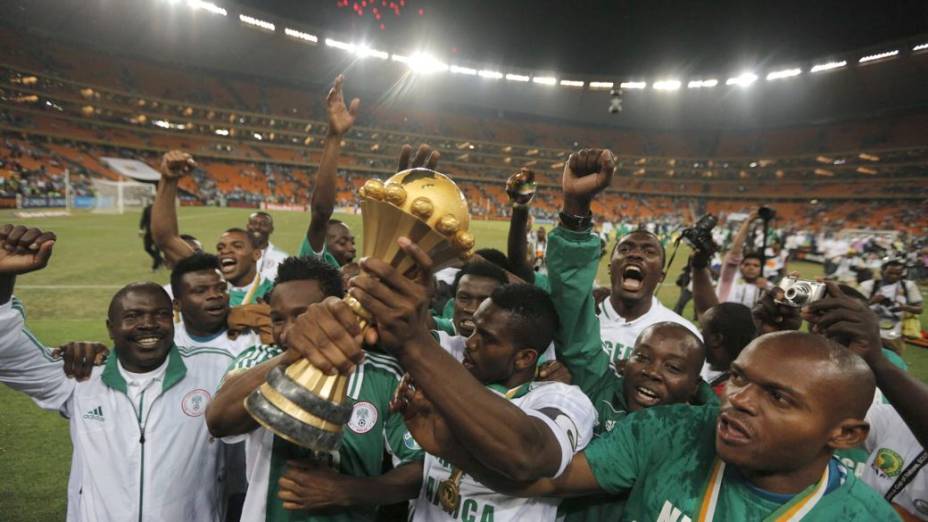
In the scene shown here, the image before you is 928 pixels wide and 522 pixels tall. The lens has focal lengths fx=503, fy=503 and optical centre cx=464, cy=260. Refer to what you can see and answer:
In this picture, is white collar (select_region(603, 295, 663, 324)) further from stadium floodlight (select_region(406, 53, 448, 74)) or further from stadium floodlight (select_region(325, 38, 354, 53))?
stadium floodlight (select_region(325, 38, 354, 53))

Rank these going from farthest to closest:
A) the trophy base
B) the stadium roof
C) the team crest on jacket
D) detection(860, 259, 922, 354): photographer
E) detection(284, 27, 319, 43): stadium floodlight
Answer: detection(284, 27, 319, 43): stadium floodlight
the stadium roof
detection(860, 259, 922, 354): photographer
the team crest on jacket
the trophy base

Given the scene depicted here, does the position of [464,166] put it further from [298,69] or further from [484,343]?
[484,343]

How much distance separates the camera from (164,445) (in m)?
2.31

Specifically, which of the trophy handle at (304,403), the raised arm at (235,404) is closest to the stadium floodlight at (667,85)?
the raised arm at (235,404)

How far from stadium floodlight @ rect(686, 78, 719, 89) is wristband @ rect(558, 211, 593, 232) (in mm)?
54231

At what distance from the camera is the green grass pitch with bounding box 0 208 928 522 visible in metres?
3.97

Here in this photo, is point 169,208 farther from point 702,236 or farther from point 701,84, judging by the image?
point 701,84

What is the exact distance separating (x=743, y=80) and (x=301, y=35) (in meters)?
40.9

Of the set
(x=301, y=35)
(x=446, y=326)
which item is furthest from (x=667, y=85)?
(x=446, y=326)

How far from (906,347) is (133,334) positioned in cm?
1317

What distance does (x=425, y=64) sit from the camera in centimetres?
4969

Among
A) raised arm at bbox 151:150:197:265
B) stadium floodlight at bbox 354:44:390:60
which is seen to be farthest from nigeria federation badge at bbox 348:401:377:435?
stadium floodlight at bbox 354:44:390:60

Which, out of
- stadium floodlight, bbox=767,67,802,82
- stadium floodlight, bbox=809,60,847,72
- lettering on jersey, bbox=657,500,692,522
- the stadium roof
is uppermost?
stadium floodlight, bbox=809,60,847,72

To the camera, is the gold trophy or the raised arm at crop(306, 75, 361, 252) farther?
the raised arm at crop(306, 75, 361, 252)
